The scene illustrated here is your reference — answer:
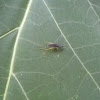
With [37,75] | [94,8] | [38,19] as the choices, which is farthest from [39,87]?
[94,8]

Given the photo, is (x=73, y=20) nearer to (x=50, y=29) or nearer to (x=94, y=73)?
(x=50, y=29)

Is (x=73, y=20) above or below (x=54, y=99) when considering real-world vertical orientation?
above

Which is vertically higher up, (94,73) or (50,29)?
(50,29)

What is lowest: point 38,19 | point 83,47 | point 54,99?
point 54,99

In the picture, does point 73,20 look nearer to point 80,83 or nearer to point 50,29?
point 50,29

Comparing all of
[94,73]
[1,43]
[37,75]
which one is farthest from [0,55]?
[94,73]
